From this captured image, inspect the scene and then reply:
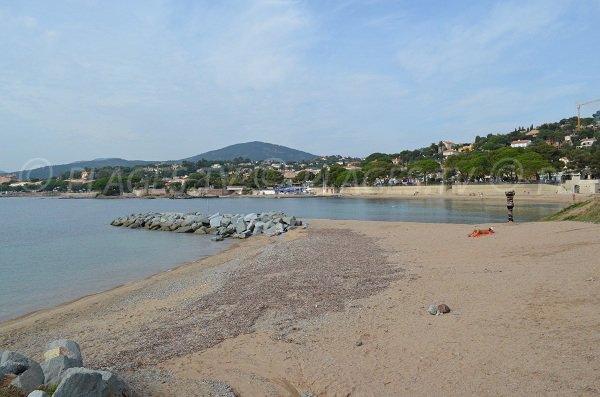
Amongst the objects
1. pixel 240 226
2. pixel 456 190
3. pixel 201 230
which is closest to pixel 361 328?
pixel 240 226

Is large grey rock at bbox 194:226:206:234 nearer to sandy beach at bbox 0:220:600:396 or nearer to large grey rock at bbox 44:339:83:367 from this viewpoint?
sandy beach at bbox 0:220:600:396

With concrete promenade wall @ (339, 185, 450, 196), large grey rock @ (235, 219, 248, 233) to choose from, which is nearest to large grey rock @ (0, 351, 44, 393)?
large grey rock @ (235, 219, 248, 233)

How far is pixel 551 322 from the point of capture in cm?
576

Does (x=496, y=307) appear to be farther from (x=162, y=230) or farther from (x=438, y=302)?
(x=162, y=230)

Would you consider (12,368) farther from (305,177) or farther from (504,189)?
(305,177)

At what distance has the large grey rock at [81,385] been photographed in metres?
3.56

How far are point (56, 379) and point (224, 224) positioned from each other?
24747 mm

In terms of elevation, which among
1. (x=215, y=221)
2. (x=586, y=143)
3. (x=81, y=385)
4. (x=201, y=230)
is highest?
(x=586, y=143)

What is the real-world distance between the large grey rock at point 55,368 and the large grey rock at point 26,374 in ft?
0.22

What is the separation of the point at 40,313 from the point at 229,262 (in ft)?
21.2

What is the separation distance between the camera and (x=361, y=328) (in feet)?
21.1

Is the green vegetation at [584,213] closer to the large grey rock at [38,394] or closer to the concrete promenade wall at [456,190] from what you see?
the large grey rock at [38,394]

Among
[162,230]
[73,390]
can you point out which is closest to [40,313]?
[73,390]

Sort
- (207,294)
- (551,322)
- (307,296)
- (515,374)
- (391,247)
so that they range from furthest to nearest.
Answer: (391,247)
(207,294)
(307,296)
(551,322)
(515,374)
